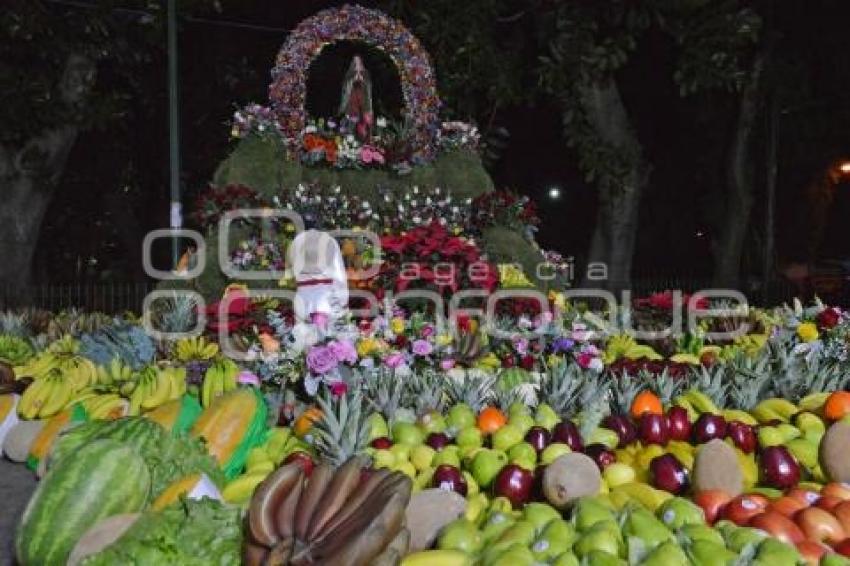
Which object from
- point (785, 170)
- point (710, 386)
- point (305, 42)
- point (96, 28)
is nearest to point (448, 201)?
point (305, 42)

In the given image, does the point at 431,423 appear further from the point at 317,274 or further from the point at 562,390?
the point at 317,274

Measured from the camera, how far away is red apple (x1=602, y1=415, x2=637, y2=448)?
15.6ft

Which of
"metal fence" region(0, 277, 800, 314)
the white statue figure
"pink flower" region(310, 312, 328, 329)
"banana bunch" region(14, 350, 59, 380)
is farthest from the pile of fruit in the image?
"metal fence" region(0, 277, 800, 314)

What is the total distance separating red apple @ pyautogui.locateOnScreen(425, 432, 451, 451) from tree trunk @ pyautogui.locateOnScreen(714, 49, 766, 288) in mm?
17874

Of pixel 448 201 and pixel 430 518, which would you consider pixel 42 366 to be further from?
pixel 448 201

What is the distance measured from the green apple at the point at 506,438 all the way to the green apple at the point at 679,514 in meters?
1.16

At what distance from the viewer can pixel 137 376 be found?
7.01m

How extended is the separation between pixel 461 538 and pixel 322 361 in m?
2.58

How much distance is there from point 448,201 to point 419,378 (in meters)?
8.19

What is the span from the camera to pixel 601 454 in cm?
439

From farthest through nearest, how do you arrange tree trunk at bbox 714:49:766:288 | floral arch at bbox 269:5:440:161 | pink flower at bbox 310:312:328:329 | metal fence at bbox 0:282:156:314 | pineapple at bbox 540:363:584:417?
tree trunk at bbox 714:49:766:288, metal fence at bbox 0:282:156:314, floral arch at bbox 269:5:440:161, pink flower at bbox 310:312:328:329, pineapple at bbox 540:363:584:417

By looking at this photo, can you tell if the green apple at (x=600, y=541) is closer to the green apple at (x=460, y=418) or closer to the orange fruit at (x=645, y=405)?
the green apple at (x=460, y=418)

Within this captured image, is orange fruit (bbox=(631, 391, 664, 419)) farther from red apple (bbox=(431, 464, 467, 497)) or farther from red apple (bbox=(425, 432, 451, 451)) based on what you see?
red apple (bbox=(431, 464, 467, 497))

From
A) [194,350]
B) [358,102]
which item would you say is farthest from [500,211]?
[194,350]
